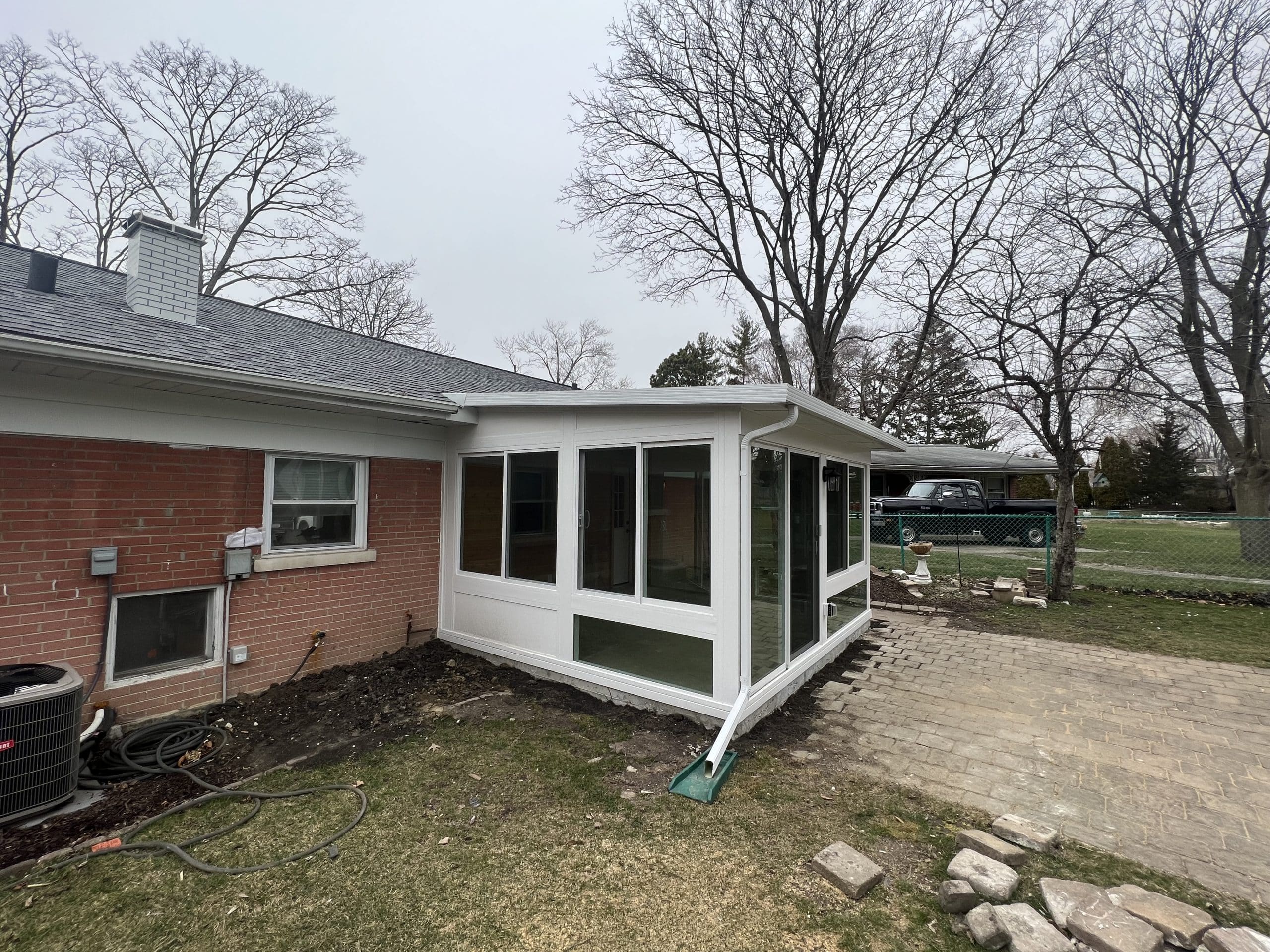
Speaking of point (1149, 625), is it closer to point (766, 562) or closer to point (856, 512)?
point (856, 512)

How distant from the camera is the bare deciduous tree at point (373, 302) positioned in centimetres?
1524

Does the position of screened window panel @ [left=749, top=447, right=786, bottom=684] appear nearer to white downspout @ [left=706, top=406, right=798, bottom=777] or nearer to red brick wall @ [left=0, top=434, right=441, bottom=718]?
white downspout @ [left=706, top=406, right=798, bottom=777]

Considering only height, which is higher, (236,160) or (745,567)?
(236,160)

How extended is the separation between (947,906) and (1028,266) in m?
10.1

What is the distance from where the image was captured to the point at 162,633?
3.92 meters

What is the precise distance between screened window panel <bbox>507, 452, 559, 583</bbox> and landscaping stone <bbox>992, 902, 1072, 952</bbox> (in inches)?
142

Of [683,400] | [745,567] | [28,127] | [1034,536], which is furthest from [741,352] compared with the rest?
[745,567]

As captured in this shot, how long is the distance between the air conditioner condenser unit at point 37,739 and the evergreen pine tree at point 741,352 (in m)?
28.3

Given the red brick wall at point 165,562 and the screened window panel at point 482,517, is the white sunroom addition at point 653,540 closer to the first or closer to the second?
the screened window panel at point 482,517

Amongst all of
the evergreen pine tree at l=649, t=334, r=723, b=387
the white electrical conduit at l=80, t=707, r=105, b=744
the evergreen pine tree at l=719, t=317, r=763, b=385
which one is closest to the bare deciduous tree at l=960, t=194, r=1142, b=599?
the white electrical conduit at l=80, t=707, r=105, b=744

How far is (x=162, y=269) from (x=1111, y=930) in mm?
7760

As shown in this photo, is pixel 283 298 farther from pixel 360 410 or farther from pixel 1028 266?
pixel 1028 266

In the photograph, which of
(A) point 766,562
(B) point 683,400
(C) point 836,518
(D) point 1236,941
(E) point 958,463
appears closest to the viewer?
(D) point 1236,941

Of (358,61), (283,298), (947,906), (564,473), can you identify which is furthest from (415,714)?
(283,298)
